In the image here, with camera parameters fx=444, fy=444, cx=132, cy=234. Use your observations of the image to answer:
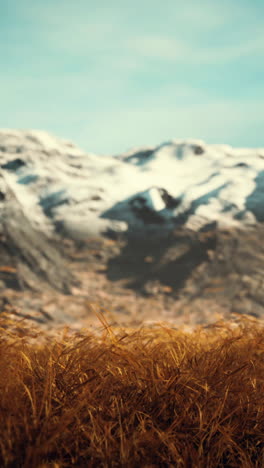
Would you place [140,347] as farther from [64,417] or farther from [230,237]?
[230,237]

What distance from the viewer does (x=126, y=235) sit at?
251 inches

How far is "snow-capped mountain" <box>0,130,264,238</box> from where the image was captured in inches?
252

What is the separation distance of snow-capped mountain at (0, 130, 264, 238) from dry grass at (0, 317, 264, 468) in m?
4.86

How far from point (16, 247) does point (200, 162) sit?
4.23 metres

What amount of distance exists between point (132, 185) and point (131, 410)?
6321 millimetres

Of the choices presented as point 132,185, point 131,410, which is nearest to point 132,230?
point 132,185

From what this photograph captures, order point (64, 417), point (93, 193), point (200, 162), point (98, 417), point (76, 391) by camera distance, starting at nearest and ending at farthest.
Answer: point (64, 417) < point (98, 417) < point (76, 391) < point (93, 193) < point (200, 162)

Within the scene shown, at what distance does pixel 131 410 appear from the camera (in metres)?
1.14

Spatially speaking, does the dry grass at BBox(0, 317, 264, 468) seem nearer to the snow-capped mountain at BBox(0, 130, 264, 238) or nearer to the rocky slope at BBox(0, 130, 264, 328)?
the rocky slope at BBox(0, 130, 264, 328)

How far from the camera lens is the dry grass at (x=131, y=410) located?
957 mm

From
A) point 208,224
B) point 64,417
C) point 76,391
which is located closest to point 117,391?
point 76,391

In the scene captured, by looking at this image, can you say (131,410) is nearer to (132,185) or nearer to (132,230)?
(132,230)

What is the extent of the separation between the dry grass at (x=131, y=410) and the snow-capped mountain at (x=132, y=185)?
4864 millimetres

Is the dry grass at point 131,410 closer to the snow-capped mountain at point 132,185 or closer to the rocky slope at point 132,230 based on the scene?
the rocky slope at point 132,230
